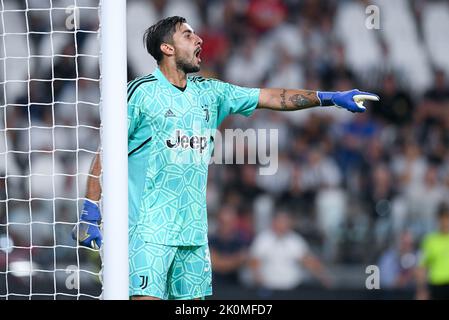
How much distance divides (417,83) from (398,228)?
1.72 m

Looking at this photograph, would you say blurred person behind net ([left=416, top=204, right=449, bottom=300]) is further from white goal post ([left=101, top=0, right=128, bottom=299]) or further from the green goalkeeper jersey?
white goal post ([left=101, top=0, right=128, bottom=299])

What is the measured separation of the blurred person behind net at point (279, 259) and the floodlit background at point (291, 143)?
0.01 metres

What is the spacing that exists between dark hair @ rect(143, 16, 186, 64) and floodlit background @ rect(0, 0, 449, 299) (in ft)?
9.28

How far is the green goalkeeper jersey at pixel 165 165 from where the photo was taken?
17.9 ft

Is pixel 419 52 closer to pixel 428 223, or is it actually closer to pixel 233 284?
pixel 428 223

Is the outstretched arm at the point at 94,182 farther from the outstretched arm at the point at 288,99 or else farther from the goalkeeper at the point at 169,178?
the outstretched arm at the point at 288,99

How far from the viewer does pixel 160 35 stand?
574cm

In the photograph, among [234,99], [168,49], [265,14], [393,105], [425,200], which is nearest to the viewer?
[168,49]

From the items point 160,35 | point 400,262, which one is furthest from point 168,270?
point 400,262

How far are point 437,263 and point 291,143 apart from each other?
1793 mm

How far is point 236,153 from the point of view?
9828 mm

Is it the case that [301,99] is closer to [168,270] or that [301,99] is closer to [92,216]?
[168,270]
